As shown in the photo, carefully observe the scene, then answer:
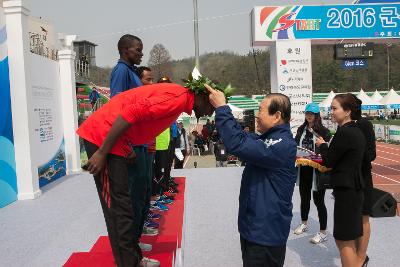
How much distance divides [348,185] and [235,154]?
1173 millimetres

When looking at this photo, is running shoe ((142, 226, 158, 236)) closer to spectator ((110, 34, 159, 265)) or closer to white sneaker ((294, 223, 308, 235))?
spectator ((110, 34, 159, 265))

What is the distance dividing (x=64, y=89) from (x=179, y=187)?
3.86 m

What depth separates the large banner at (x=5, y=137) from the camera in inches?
231

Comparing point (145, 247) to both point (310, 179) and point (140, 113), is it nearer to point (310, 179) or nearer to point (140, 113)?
point (140, 113)

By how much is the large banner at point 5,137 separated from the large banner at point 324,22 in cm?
564

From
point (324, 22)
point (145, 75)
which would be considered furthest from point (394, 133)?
point (145, 75)

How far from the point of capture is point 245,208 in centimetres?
210

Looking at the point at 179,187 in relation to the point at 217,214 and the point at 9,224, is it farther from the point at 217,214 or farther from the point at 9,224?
the point at 9,224

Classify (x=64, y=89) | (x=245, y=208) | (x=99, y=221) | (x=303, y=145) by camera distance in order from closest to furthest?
(x=245, y=208) → (x=303, y=145) → (x=99, y=221) → (x=64, y=89)

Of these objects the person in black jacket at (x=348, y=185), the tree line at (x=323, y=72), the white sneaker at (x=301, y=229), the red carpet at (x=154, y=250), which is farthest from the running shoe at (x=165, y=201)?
the tree line at (x=323, y=72)

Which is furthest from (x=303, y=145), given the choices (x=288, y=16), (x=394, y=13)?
(x=394, y=13)

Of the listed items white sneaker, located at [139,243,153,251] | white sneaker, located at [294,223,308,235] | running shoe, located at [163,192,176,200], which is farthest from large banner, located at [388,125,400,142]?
white sneaker, located at [139,243,153,251]

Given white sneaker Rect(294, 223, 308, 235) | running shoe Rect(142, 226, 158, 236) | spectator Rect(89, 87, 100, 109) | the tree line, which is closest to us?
running shoe Rect(142, 226, 158, 236)

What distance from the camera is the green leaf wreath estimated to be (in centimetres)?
214
